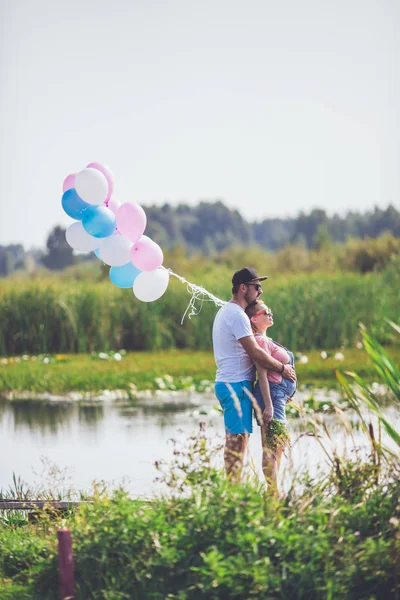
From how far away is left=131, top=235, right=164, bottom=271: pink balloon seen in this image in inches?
281

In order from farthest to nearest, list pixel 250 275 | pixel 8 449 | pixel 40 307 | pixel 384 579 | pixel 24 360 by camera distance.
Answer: pixel 40 307, pixel 24 360, pixel 8 449, pixel 250 275, pixel 384 579

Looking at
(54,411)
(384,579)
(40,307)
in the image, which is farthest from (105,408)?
(384,579)

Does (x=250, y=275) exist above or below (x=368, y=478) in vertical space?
above

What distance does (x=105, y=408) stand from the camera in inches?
549

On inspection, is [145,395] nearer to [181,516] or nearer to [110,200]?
[110,200]

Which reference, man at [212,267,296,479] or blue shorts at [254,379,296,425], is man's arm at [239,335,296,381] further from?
blue shorts at [254,379,296,425]

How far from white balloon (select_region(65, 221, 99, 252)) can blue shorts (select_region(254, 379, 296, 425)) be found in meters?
1.65

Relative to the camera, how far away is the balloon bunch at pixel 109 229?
709 cm

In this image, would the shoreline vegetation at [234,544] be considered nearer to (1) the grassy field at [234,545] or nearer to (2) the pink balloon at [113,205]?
(1) the grassy field at [234,545]

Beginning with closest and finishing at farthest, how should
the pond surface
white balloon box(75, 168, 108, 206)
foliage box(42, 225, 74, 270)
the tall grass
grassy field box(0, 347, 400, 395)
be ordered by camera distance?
white balloon box(75, 168, 108, 206), the pond surface, grassy field box(0, 347, 400, 395), the tall grass, foliage box(42, 225, 74, 270)

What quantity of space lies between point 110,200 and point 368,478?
301 centimetres

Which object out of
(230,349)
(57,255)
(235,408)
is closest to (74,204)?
(230,349)

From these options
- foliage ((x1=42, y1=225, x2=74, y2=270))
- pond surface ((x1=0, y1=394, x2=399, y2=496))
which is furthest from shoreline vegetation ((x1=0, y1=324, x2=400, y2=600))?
foliage ((x1=42, y1=225, x2=74, y2=270))

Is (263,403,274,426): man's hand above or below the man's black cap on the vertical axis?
below
